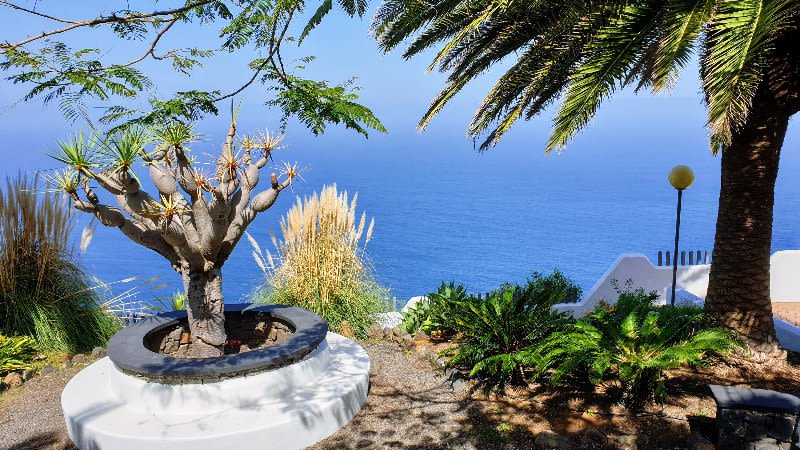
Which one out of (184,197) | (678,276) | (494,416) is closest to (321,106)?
(184,197)

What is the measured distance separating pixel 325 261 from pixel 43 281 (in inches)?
125

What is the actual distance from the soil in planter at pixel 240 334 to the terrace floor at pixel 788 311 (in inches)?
299

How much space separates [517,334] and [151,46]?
12.7 feet

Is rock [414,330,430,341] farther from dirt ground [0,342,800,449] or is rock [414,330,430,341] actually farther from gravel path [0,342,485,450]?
dirt ground [0,342,800,449]

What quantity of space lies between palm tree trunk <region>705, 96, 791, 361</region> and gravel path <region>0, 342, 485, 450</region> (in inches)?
118

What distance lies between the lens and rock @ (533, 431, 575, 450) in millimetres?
4102

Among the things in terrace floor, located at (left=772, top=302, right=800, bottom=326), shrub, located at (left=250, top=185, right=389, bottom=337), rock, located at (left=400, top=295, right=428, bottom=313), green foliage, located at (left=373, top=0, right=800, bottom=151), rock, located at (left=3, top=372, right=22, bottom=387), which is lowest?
rock, located at (left=3, top=372, right=22, bottom=387)

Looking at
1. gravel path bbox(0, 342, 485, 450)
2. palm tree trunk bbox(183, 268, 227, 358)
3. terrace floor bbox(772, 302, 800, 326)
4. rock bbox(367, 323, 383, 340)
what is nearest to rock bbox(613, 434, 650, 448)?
gravel path bbox(0, 342, 485, 450)

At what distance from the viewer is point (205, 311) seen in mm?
5145

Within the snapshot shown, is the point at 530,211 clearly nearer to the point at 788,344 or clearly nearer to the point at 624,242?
the point at 624,242

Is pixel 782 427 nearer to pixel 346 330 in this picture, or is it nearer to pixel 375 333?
pixel 375 333

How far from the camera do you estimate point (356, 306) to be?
7.32 metres

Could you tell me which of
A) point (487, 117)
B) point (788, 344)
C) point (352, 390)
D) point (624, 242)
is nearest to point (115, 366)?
point (352, 390)

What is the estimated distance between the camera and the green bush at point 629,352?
14.7ft
